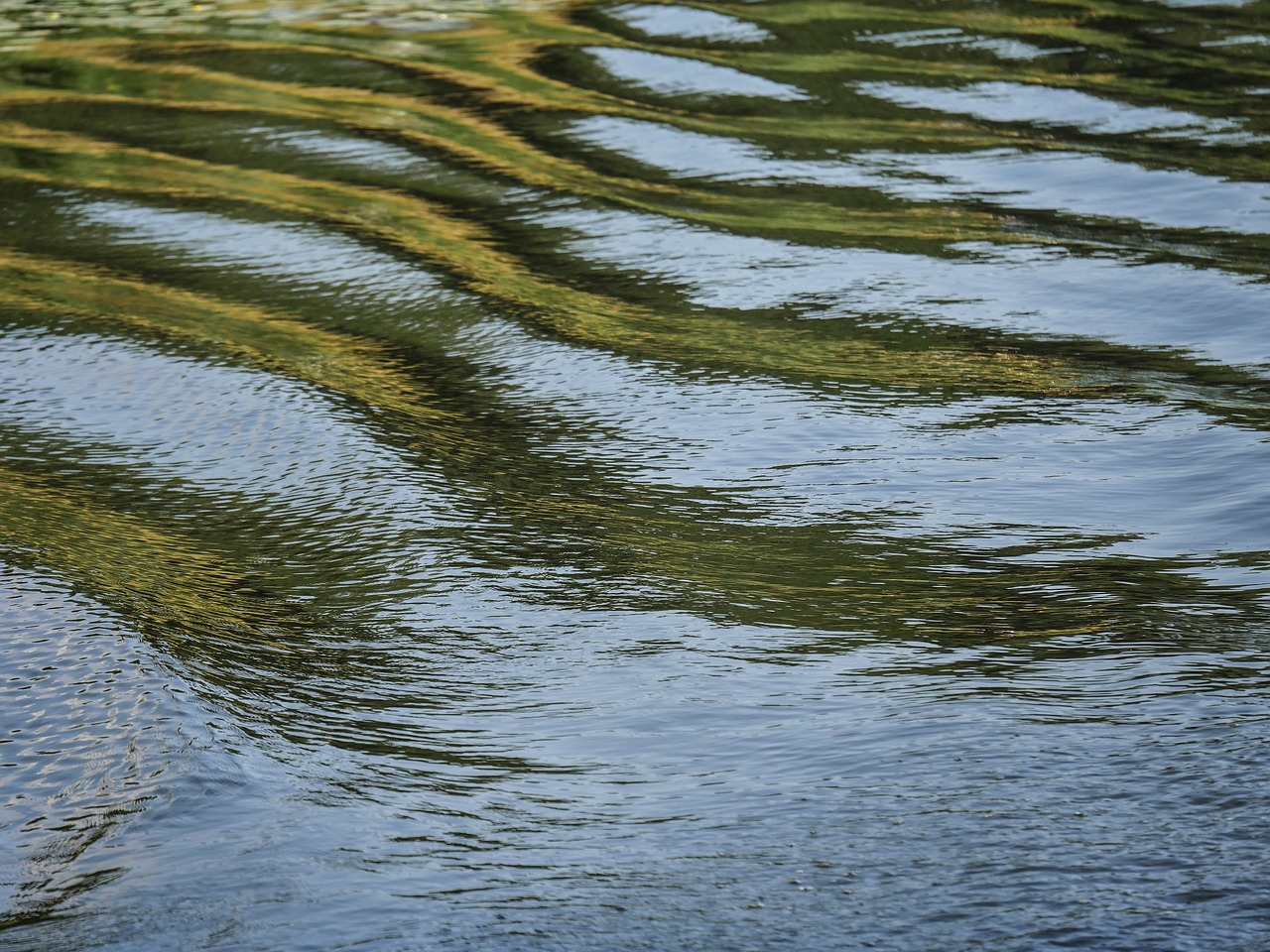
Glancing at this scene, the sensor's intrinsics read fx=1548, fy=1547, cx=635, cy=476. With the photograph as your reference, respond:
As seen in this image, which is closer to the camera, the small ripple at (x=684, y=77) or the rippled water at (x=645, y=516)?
the rippled water at (x=645, y=516)

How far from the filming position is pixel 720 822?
1.94 m

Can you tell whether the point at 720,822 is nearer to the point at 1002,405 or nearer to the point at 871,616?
the point at 871,616

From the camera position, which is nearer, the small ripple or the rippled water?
the rippled water

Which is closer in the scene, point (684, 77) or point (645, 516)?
point (645, 516)

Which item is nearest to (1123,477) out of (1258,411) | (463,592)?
(1258,411)

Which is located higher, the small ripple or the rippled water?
the small ripple

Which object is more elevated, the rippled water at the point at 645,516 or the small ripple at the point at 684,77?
the small ripple at the point at 684,77

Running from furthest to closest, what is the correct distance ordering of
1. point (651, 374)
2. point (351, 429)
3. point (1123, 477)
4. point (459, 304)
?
point (459, 304), point (651, 374), point (351, 429), point (1123, 477)

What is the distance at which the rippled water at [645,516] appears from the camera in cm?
183

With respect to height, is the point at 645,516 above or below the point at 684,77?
below

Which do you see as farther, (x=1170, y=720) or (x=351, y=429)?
(x=351, y=429)

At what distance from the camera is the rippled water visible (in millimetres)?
1831

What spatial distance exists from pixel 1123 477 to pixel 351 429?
64.6 inches

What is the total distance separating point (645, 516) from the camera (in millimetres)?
2961
